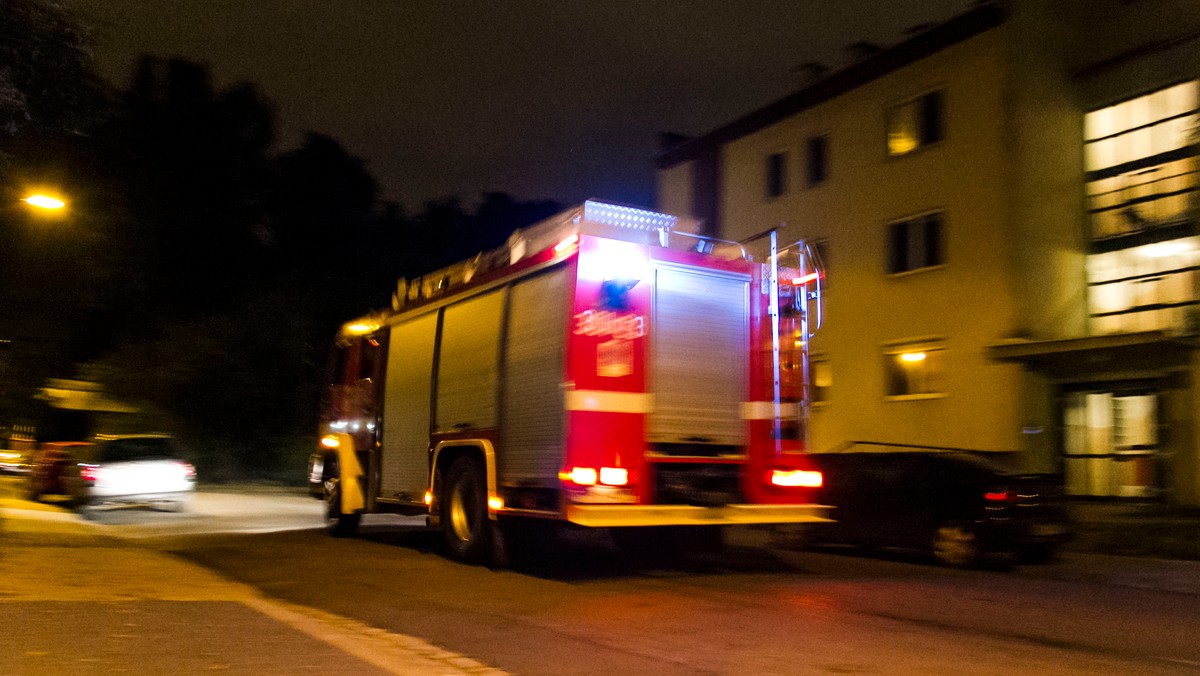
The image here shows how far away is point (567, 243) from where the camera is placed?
9719 millimetres

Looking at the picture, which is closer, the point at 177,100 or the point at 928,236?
the point at 928,236

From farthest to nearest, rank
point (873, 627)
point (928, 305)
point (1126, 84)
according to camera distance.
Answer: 1. point (928, 305)
2. point (1126, 84)
3. point (873, 627)

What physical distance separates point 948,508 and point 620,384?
4.81m

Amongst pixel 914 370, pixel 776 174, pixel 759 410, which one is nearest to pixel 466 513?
pixel 759 410

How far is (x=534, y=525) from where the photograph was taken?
10.9m

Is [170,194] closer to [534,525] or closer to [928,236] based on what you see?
[928,236]

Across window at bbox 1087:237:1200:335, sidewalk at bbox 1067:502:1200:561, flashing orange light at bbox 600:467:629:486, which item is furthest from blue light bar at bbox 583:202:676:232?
window at bbox 1087:237:1200:335

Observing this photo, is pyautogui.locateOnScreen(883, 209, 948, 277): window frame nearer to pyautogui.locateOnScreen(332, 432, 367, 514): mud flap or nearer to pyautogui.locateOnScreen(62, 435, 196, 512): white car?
pyautogui.locateOnScreen(332, 432, 367, 514): mud flap

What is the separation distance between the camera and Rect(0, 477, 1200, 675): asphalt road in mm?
6668

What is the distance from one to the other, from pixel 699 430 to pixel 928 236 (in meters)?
12.4

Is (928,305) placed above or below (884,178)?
below

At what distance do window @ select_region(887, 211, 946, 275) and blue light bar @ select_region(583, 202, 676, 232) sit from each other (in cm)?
1169

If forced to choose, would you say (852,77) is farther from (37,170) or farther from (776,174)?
(37,170)

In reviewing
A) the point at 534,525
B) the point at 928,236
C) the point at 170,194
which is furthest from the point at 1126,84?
the point at 170,194
